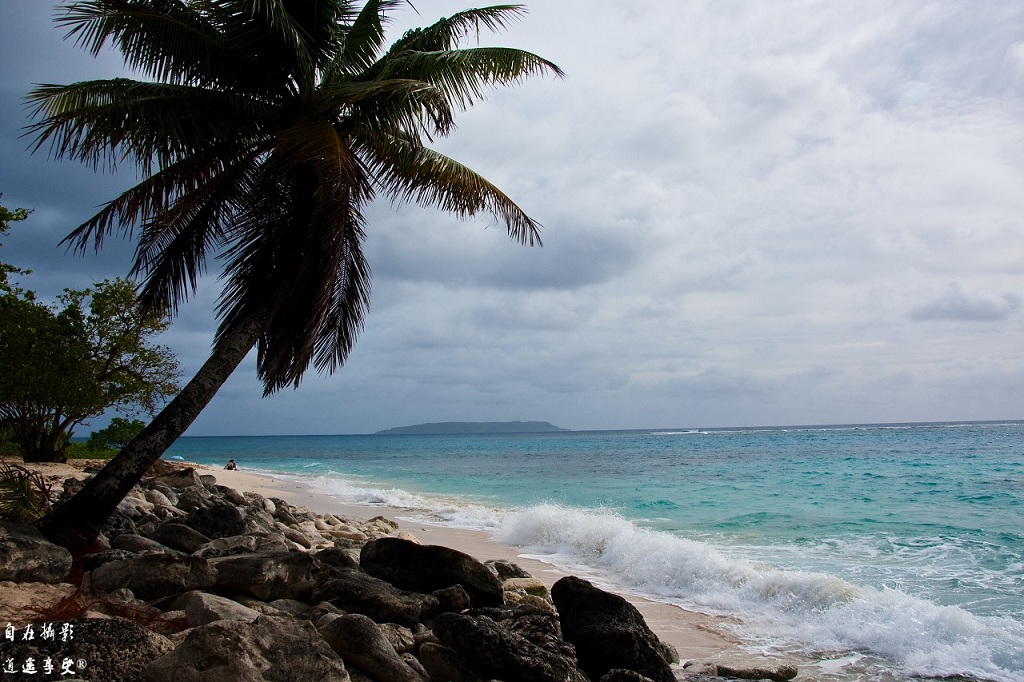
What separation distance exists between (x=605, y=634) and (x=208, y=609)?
3.09 m

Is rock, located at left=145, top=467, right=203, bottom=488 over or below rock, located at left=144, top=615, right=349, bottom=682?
over

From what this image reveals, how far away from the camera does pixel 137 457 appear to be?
267 inches

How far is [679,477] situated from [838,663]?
25.5 meters

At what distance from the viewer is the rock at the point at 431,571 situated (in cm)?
663

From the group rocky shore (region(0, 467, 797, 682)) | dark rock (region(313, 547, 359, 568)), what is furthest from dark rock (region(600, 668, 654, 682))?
dark rock (region(313, 547, 359, 568))

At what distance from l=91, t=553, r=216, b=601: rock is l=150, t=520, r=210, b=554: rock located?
1.58 meters

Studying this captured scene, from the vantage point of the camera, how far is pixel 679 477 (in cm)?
3172

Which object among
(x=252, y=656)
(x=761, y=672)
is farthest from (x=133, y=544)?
(x=761, y=672)

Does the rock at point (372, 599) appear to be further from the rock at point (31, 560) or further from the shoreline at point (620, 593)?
the shoreline at point (620, 593)

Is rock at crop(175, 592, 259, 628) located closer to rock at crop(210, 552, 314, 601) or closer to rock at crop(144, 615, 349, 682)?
rock at crop(210, 552, 314, 601)

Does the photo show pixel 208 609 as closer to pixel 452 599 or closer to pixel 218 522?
pixel 452 599

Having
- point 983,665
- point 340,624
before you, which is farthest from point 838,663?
point 340,624

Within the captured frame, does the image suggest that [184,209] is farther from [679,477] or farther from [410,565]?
[679,477]

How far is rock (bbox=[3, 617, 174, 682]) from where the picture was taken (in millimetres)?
3766
